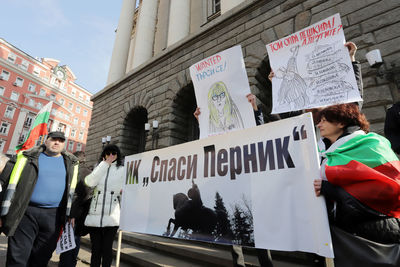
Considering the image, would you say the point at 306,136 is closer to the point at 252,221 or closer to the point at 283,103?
the point at 252,221

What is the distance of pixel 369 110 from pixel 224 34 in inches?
178

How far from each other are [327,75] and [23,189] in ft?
11.2

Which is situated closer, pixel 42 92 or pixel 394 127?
pixel 394 127

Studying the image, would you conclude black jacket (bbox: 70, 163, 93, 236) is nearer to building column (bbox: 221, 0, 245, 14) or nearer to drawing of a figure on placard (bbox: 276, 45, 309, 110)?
drawing of a figure on placard (bbox: 276, 45, 309, 110)

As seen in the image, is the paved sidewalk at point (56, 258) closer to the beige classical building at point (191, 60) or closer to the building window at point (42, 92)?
the beige classical building at point (191, 60)

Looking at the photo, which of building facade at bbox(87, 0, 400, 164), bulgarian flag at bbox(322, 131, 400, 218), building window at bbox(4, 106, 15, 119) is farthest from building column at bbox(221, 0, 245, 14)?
building window at bbox(4, 106, 15, 119)

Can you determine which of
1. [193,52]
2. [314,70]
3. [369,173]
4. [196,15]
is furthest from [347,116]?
[196,15]

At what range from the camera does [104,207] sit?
2525mm

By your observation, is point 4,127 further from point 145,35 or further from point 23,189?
point 23,189

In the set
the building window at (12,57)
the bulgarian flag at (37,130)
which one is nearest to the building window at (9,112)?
the building window at (12,57)

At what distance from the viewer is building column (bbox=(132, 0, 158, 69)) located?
409 inches

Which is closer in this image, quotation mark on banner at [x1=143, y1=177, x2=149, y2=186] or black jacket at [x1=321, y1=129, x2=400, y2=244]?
black jacket at [x1=321, y1=129, x2=400, y2=244]

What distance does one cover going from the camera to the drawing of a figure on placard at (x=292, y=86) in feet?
7.59

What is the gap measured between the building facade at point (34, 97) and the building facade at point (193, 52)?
28.3 m
